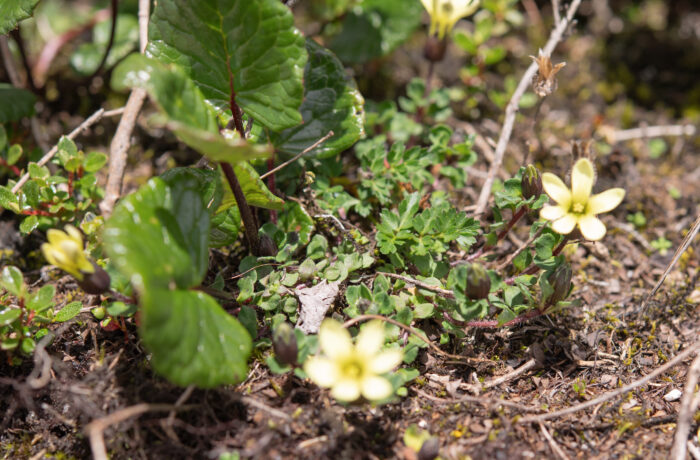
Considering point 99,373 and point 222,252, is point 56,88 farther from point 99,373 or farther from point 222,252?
point 99,373

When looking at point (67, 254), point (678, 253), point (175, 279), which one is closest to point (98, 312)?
point (67, 254)

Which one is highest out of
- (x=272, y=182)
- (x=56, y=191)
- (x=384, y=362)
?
(x=272, y=182)

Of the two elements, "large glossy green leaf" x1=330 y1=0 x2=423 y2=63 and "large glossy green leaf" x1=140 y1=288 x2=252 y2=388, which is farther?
"large glossy green leaf" x1=330 y1=0 x2=423 y2=63

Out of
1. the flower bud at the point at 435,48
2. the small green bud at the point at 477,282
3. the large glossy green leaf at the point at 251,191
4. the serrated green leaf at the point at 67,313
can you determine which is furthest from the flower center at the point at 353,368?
the flower bud at the point at 435,48

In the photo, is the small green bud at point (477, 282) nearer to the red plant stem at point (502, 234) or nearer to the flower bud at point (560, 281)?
the flower bud at point (560, 281)

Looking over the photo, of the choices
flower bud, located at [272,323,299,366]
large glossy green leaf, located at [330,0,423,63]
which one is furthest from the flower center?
large glossy green leaf, located at [330,0,423,63]

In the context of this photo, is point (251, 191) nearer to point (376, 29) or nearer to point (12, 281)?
point (12, 281)

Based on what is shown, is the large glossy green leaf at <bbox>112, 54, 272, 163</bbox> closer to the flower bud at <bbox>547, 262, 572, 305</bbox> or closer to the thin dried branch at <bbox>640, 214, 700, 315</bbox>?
the flower bud at <bbox>547, 262, 572, 305</bbox>
